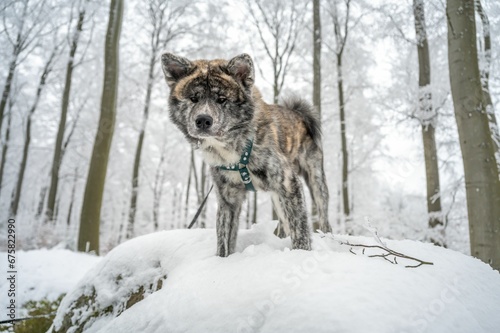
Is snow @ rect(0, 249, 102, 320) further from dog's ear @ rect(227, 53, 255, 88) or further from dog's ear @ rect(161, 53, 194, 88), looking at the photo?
dog's ear @ rect(227, 53, 255, 88)

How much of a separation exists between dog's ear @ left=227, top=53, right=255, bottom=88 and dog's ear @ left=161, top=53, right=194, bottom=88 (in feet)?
1.42

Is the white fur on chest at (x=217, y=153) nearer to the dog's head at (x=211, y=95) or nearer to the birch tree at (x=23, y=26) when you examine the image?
the dog's head at (x=211, y=95)

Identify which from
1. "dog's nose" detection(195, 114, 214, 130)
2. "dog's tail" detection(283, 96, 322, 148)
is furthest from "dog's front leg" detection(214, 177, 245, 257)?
"dog's tail" detection(283, 96, 322, 148)

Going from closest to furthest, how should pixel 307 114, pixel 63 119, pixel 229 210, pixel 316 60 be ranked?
pixel 229 210 < pixel 307 114 < pixel 316 60 < pixel 63 119

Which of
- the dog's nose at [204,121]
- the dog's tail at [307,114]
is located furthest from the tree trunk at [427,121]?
the dog's nose at [204,121]

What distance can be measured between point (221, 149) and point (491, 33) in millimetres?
9589

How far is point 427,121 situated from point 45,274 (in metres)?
9.73

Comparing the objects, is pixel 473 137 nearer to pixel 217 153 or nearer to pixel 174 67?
pixel 217 153

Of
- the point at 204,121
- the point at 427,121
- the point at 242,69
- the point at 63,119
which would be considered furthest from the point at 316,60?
the point at 63,119

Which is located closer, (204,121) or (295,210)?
(204,121)

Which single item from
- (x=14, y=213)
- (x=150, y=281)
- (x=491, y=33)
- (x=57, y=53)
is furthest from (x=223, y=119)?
(x=14, y=213)

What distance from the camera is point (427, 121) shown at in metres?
8.00

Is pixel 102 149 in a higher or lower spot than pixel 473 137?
higher

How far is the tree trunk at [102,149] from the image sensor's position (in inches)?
294
